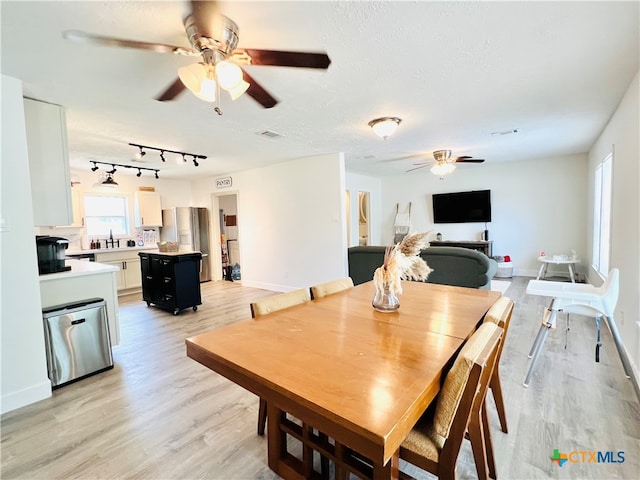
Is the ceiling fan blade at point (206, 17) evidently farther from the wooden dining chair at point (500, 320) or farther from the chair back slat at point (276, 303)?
the wooden dining chair at point (500, 320)

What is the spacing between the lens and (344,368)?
110 cm

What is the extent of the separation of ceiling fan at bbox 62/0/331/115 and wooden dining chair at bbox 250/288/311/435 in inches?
50.1

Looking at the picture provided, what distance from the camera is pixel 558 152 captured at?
5.41 m

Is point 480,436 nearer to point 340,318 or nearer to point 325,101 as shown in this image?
point 340,318

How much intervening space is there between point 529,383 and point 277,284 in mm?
4379

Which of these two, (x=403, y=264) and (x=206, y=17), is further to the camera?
(x=403, y=264)

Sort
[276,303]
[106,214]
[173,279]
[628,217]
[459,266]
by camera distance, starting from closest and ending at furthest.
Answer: [276,303]
[628,217]
[459,266]
[173,279]
[106,214]

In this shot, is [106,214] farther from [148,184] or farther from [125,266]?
[125,266]

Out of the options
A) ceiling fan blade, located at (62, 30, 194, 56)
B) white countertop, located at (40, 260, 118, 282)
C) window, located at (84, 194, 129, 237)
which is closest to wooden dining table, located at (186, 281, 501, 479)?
ceiling fan blade, located at (62, 30, 194, 56)

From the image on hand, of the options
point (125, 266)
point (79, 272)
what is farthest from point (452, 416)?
point (125, 266)

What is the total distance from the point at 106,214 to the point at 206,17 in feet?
20.0

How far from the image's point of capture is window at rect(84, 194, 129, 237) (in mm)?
5863

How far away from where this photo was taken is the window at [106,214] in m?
5.86

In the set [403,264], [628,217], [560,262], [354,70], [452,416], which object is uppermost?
[354,70]
